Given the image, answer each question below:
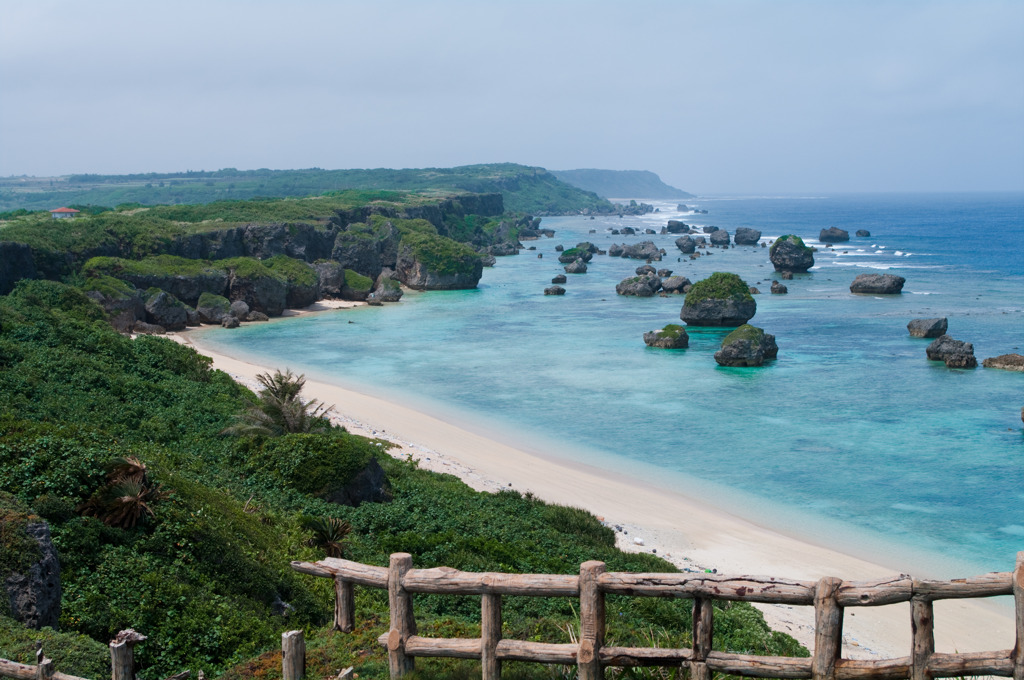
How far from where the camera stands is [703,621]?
8336 millimetres

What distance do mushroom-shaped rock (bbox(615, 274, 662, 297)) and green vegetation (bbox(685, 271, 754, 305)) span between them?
17.1 metres

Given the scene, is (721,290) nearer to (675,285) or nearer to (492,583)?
(675,285)

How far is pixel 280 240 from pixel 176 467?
61.4 metres

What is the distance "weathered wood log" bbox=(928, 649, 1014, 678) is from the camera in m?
7.82

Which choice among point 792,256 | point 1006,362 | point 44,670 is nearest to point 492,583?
point 44,670

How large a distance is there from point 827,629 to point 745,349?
4240 cm

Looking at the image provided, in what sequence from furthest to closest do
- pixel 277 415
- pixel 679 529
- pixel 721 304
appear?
pixel 721 304
pixel 277 415
pixel 679 529

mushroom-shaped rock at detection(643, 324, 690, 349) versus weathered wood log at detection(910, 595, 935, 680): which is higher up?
weathered wood log at detection(910, 595, 935, 680)

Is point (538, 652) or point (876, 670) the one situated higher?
point (876, 670)

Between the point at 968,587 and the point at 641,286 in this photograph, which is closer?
the point at 968,587

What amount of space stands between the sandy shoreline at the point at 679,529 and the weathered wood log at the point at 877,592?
392 inches

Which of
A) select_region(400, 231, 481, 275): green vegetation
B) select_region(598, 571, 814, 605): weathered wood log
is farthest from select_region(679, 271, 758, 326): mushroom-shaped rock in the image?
select_region(598, 571, 814, 605): weathered wood log

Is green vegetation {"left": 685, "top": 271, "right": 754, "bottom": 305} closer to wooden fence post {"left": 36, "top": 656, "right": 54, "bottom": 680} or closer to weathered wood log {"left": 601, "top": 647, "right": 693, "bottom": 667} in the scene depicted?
weathered wood log {"left": 601, "top": 647, "right": 693, "bottom": 667}

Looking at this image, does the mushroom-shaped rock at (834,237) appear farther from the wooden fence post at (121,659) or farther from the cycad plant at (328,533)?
the wooden fence post at (121,659)
